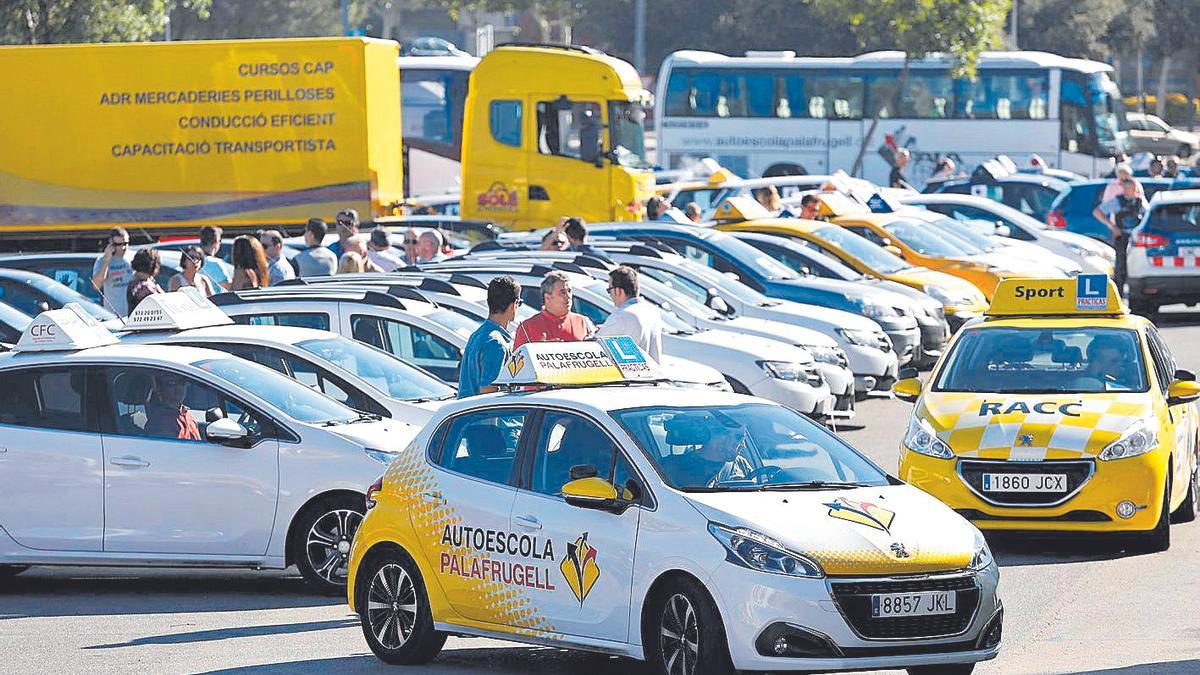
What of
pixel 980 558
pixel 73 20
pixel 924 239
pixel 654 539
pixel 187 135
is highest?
pixel 73 20

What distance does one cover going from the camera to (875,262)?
22.6 meters

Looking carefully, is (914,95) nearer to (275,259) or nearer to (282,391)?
(275,259)

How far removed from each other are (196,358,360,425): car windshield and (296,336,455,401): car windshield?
27.4 inches

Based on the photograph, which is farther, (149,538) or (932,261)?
(932,261)

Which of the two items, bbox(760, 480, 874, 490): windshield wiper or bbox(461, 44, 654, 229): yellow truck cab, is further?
bbox(461, 44, 654, 229): yellow truck cab

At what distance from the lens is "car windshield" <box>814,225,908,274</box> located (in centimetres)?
2250

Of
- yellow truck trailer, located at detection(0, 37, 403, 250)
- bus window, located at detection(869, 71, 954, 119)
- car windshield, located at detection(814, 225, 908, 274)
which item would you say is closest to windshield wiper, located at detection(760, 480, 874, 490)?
car windshield, located at detection(814, 225, 908, 274)

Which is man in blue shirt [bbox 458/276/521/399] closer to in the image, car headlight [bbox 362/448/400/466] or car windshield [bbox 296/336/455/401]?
car headlight [bbox 362/448/400/466]

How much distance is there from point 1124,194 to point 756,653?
2238 centimetres

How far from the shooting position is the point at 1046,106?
4441 centimetres

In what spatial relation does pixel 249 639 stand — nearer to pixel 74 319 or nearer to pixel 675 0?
pixel 74 319

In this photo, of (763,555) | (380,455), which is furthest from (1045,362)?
(763,555)

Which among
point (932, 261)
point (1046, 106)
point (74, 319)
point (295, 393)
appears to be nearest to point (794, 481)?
point (295, 393)

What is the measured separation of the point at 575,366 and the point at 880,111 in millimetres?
37881
